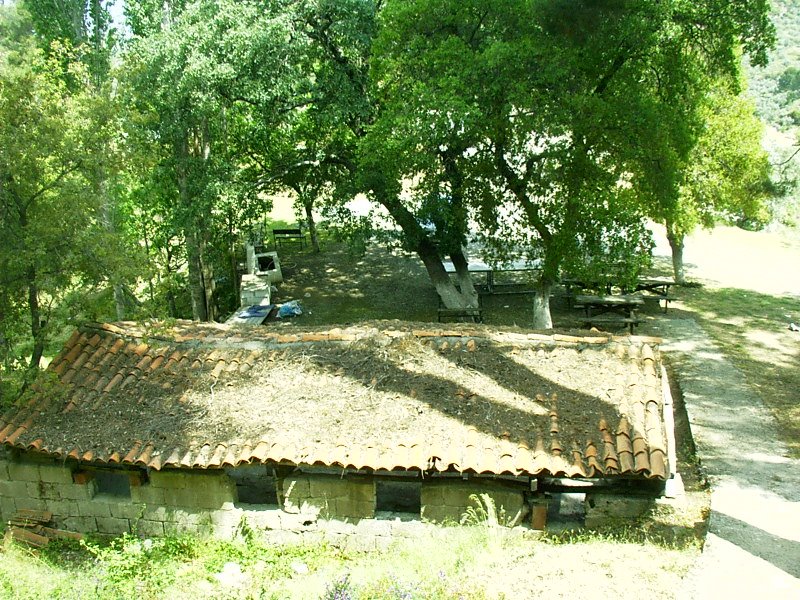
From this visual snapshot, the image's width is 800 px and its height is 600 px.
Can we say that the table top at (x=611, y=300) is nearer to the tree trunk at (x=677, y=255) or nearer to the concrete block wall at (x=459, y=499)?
the tree trunk at (x=677, y=255)

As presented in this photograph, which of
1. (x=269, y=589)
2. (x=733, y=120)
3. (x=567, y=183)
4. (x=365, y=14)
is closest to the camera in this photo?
(x=269, y=589)

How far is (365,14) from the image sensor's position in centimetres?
1529

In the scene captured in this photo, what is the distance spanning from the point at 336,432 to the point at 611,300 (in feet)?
33.9

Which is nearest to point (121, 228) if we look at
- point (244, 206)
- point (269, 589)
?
point (244, 206)

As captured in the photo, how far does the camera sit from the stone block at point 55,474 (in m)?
9.28

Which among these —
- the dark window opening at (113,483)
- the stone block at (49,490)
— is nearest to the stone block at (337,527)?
the dark window opening at (113,483)

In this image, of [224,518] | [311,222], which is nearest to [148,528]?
[224,518]

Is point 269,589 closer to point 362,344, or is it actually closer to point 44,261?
point 362,344

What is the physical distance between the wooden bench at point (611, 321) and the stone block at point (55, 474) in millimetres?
11573

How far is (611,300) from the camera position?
16.7 m

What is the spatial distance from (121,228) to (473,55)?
1106 centimetres

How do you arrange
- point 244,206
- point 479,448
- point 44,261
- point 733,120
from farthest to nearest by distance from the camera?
point 733,120, point 244,206, point 44,261, point 479,448

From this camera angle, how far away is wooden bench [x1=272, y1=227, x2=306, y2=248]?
25.8 metres

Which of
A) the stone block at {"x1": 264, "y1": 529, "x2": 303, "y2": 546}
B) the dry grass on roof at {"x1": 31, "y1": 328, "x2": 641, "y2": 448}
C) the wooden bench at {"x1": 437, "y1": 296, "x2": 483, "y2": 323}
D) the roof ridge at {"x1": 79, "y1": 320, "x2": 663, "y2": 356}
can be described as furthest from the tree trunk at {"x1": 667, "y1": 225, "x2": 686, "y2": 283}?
the stone block at {"x1": 264, "y1": 529, "x2": 303, "y2": 546}
